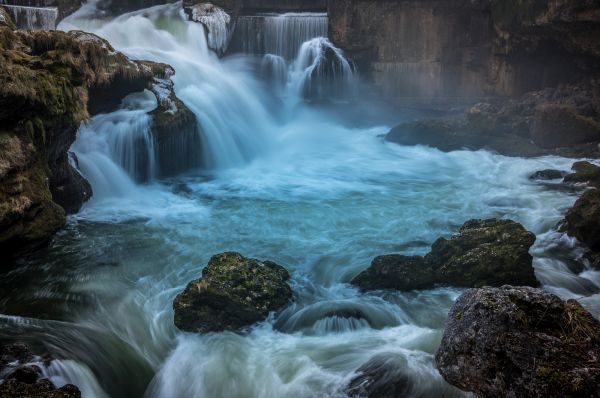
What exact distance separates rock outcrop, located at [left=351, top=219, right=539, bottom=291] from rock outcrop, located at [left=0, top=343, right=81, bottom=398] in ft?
13.2

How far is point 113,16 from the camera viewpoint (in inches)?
746

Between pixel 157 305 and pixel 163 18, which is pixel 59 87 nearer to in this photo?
pixel 157 305

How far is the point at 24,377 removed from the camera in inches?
160

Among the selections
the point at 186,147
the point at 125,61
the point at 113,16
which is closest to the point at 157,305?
the point at 125,61

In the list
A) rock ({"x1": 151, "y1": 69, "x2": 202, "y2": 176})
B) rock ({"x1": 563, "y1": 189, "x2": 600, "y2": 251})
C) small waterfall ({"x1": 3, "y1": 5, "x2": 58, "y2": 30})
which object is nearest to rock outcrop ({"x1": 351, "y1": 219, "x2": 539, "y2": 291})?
rock ({"x1": 563, "y1": 189, "x2": 600, "y2": 251})

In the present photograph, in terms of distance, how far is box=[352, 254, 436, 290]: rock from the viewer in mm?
6875

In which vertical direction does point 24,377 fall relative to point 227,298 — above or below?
above

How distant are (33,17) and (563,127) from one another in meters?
15.8

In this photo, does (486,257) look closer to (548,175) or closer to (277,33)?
(548,175)

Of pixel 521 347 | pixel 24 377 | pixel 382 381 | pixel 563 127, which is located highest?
pixel 563 127

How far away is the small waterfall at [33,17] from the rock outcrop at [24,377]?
46.9 feet

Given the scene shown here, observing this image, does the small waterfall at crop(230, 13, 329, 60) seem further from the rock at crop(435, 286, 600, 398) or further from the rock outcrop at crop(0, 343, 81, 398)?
the rock at crop(435, 286, 600, 398)

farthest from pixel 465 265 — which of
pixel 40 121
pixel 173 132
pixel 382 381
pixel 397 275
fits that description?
pixel 173 132

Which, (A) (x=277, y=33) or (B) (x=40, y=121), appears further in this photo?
(A) (x=277, y=33)
